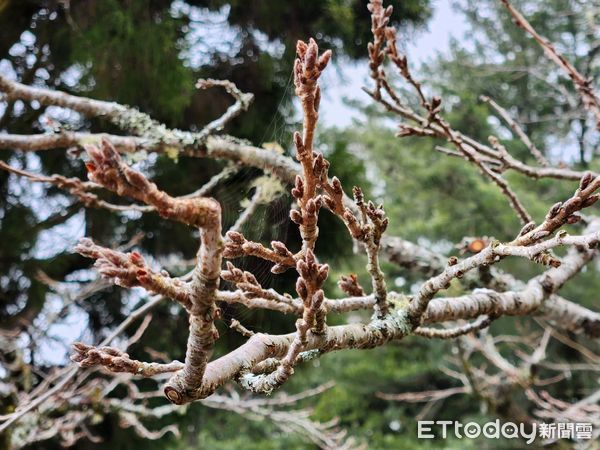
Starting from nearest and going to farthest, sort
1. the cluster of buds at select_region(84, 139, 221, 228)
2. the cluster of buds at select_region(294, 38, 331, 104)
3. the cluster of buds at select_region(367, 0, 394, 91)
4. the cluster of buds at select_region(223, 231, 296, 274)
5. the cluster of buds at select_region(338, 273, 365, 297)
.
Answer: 1. the cluster of buds at select_region(84, 139, 221, 228)
2. the cluster of buds at select_region(294, 38, 331, 104)
3. the cluster of buds at select_region(223, 231, 296, 274)
4. the cluster of buds at select_region(338, 273, 365, 297)
5. the cluster of buds at select_region(367, 0, 394, 91)

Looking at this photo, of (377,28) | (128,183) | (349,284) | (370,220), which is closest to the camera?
(128,183)

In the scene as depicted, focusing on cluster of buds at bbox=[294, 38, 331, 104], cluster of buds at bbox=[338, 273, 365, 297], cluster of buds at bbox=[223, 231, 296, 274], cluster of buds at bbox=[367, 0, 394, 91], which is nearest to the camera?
cluster of buds at bbox=[294, 38, 331, 104]

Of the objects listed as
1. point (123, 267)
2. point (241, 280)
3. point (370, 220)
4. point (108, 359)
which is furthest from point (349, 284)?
point (123, 267)

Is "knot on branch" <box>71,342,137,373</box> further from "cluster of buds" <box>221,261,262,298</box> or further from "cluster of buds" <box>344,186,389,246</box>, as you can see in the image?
"cluster of buds" <box>344,186,389,246</box>

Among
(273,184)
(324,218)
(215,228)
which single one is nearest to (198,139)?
(273,184)

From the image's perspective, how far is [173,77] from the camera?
298 cm

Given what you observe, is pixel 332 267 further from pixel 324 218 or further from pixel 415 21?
pixel 415 21

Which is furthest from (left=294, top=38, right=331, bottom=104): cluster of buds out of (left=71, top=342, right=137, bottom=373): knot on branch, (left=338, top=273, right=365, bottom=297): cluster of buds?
(left=338, top=273, right=365, bottom=297): cluster of buds

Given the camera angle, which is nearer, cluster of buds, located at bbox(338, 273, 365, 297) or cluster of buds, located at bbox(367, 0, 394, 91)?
cluster of buds, located at bbox(338, 273, 365, 297)

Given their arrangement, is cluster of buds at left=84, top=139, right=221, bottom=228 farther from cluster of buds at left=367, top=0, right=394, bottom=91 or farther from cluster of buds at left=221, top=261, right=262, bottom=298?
cluster of buds at left=367, top=0, right=394, bottom=91

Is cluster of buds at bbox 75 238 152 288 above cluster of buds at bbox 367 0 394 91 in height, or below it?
below

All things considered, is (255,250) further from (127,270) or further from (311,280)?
(127,270)

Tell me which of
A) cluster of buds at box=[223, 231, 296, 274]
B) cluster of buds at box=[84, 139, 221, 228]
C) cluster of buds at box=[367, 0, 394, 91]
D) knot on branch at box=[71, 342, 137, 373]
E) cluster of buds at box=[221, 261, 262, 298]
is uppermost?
cluster of buds at box=[367, 0, 394, 91]

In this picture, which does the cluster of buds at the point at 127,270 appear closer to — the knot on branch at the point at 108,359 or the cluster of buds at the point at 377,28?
the knot on branch at the point at 108,359
